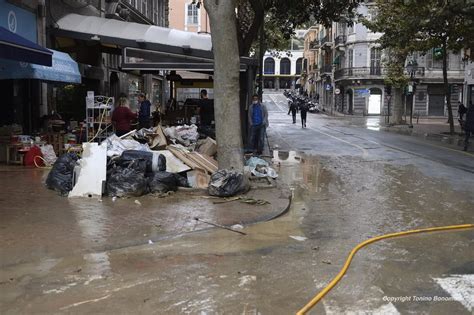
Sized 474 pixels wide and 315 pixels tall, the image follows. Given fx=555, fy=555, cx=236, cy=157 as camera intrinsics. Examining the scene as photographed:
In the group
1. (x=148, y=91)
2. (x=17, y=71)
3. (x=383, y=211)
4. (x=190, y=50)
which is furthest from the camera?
(x=148, y=91)

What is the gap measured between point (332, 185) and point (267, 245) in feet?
16.8

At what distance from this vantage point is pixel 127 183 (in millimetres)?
9320

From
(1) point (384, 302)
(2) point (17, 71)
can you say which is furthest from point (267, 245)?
(2) point (17, 71)

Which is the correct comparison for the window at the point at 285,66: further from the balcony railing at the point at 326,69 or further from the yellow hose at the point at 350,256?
the yellow hose at the point at 350,256

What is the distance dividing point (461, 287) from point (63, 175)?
22.4 ft

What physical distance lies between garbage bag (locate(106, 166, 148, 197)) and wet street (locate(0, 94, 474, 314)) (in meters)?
0.34

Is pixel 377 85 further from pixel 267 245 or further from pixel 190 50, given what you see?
pixel 267 245

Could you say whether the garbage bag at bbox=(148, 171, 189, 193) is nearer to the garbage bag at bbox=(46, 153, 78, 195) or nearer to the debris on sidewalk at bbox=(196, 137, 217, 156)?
the garbage bag at bbox=(46, 153, 78, 195)

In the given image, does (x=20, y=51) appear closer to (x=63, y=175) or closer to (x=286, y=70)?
(x=63, y=175)

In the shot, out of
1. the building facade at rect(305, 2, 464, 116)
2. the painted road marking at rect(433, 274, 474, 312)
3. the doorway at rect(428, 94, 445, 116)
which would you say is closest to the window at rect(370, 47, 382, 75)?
the building facade at rect(305, 2, 464, 116)

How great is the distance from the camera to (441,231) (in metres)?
7.69

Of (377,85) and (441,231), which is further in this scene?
(377,85)

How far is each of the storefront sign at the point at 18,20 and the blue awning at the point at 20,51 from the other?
232cm

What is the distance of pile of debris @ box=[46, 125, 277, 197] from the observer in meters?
9.32
